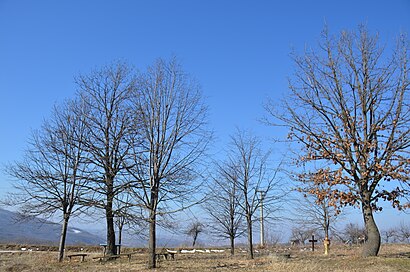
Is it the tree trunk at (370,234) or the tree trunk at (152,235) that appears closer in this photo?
the tree trunk at (152,235)

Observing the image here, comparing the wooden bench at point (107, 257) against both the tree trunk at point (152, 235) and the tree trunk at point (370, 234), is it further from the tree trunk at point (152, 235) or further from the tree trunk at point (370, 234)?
the tree trunk at point (370, 234)

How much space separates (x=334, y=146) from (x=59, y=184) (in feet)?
47.0

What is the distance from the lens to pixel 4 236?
57469mm

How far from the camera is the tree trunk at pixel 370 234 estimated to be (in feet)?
46.9

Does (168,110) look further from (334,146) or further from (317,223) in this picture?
(317,223)

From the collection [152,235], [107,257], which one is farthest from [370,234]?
[107,257]

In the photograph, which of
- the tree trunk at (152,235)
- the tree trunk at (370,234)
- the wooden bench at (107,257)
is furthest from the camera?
the wooden bench at (107,257)

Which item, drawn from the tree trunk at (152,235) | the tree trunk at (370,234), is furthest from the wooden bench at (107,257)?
the tree trunk at (370,234)

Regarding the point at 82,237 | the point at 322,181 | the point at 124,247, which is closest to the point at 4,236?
the point at 82,237

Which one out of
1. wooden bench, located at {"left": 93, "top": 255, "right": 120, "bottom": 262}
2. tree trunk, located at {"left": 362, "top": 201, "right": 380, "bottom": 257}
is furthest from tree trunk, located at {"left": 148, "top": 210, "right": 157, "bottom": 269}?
tree trunk, located at {"left": 362, "top": 201, "right": 380, "bottom": 257}

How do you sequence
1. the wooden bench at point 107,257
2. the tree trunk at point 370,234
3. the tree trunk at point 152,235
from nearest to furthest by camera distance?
the tree trunk at point 152,235 < the tree trunk at point 370,234 < the wooden bench at point 107,257

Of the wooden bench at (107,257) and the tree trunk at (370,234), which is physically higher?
the tree trunk at (370,234)

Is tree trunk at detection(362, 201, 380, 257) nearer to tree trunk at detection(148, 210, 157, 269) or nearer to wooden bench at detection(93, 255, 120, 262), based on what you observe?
tree trunk at detection(148, 210, 157, 269)

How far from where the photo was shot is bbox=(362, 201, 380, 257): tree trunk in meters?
14.3
